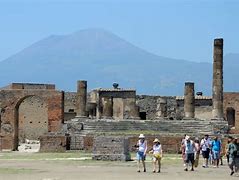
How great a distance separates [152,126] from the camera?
47156mm

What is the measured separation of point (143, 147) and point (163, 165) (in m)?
3.79

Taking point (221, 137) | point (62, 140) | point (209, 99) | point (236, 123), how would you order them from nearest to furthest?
point (221, 137)
point (62, 140)
point (236, 123)
point (209, 99)

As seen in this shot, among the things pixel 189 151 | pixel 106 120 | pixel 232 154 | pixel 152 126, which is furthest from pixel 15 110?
pixel 232 154

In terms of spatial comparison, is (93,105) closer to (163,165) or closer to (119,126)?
(119,126)

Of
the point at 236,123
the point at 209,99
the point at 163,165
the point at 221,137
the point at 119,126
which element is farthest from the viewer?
the point at 209,99

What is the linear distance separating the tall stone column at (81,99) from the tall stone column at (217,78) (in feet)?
33.7

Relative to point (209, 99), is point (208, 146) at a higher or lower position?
lower

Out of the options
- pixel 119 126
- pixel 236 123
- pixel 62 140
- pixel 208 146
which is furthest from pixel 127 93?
pixel 208 146

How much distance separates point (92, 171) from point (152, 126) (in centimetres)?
2055

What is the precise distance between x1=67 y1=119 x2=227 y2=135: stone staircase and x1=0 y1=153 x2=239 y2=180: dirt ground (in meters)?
12.0

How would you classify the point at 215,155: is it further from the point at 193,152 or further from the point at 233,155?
the point at 233,155

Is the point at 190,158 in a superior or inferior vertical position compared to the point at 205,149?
inferior

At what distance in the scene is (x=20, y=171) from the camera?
27.1 m

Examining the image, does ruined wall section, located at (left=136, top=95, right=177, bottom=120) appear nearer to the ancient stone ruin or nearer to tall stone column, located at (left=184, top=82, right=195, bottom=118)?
the ancient stone ruin
